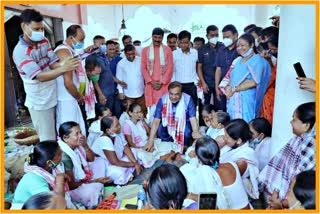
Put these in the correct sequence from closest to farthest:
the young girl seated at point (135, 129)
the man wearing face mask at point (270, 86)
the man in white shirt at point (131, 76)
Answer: the man wearing face mask at point (270, 86), the young girl seated at point (135, 129), the man in white shirt at point (131, 76)

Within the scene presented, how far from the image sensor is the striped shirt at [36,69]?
76.9 inches

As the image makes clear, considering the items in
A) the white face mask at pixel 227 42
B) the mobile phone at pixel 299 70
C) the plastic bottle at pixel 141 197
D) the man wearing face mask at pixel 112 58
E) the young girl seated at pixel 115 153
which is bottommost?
the plastic bottle at pixel 141 197

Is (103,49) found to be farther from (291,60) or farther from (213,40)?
(291,60)

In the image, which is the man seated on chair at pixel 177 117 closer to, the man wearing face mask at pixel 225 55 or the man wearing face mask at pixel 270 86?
the man wearing face mask at pixel 225 55

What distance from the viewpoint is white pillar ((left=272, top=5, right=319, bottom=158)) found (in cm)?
166

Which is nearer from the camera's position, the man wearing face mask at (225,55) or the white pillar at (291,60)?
the white pillar at (291,60)

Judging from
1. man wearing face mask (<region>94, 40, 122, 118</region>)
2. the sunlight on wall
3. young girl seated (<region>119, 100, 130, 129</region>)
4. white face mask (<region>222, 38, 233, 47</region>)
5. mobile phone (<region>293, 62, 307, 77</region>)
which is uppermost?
the sunlight on wall

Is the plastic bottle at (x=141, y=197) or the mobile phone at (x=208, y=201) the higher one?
the mobile phone at (x=208, y=201)

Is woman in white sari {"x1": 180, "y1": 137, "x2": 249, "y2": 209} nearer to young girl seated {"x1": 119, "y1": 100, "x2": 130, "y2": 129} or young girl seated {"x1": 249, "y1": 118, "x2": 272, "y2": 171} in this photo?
young girl seated {"x1": 249, "y1": 118, "x2": 272, "y2": 171}

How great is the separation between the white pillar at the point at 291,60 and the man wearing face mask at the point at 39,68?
132 centimetres

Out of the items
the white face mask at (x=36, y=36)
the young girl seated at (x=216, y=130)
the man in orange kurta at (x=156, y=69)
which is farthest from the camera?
the man in orange kurta at (x=156, y=69)

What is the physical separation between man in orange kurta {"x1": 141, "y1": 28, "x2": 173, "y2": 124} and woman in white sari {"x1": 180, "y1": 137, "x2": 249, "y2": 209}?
152 cm

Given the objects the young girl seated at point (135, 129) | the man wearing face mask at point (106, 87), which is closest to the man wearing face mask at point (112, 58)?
the man wearing face mask at point (106, 87)

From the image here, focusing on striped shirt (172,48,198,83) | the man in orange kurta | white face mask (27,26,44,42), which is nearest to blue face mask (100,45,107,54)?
the man in orange kurta
